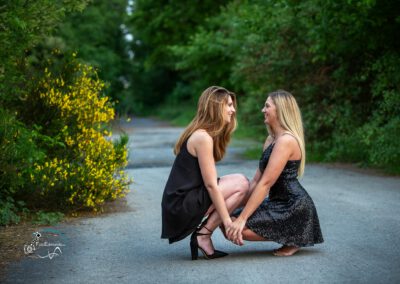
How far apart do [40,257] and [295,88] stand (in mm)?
11626

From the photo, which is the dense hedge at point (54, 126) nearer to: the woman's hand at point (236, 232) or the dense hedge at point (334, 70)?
the woman's hand at point (236, 232)

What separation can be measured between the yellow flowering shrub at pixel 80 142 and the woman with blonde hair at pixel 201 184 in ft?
9.62

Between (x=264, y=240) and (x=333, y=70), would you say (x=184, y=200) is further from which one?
(x=333, y=70)

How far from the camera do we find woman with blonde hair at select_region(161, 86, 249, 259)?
6574 millimetres

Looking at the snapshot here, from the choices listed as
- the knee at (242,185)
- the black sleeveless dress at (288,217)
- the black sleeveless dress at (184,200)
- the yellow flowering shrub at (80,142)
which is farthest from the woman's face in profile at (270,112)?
the yellow flowering shrub at (80,142)

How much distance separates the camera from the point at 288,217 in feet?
21.7

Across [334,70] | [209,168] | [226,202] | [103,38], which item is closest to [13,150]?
[209,168]

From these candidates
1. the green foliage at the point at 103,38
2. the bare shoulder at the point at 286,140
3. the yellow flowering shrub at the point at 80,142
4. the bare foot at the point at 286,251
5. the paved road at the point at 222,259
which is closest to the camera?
the paved road at the point at 222,259

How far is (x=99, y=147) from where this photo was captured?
9.91 metres

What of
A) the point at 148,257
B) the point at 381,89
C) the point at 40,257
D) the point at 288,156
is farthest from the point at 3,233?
the point at 381,89

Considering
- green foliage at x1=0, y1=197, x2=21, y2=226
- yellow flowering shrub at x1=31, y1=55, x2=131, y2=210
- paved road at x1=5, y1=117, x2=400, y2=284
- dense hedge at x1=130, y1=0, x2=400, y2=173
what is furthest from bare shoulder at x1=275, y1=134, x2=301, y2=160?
dense hedge at x1=130, y1=0, x2=400, y2=173

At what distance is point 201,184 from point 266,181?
605mm

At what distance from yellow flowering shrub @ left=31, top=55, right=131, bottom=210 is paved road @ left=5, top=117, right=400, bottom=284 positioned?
451mm

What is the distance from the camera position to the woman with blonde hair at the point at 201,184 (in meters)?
6.57
